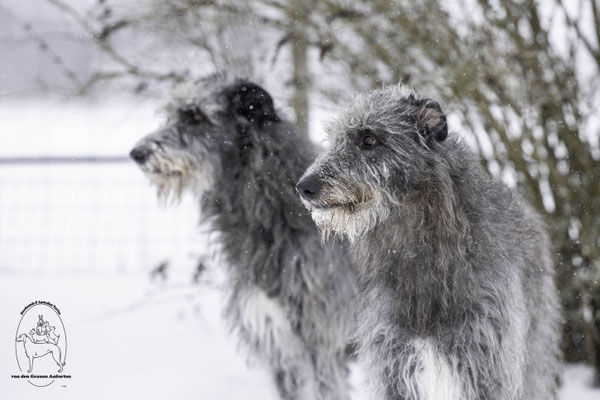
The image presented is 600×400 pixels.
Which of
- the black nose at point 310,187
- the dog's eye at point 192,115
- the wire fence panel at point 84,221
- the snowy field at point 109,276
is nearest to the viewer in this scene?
the black nose at point 310,187

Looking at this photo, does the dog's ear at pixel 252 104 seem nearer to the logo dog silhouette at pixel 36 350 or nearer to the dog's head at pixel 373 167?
the dog's head at pixel 373 167

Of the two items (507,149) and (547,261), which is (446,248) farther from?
(507,149)

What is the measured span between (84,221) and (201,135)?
387 centimetres

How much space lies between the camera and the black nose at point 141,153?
333cm

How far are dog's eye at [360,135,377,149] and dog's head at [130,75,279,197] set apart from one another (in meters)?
1.10

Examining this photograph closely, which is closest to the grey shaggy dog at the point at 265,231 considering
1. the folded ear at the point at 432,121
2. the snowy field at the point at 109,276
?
the snowy field at the point at 109,276

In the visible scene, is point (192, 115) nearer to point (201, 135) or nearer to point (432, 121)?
point (201, 135)

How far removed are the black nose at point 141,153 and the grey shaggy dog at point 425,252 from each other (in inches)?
49.5

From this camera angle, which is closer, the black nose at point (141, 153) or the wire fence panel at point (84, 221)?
the black nose at point (141, 153)

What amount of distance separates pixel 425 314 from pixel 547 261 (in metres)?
1.09

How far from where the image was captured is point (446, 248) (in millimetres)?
2342

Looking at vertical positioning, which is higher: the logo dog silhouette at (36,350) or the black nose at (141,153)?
the black nose at (141,153)

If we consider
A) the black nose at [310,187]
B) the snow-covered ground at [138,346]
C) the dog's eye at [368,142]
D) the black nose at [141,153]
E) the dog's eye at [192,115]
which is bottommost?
the snow-covered ground at [138,346]
